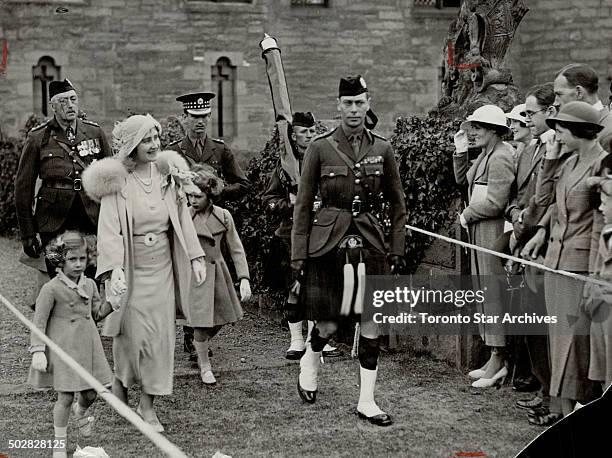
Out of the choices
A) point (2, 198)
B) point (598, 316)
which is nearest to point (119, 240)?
point (598, 316)

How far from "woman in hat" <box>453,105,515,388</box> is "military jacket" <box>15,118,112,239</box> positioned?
1.45m

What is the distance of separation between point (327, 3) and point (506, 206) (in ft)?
29.8

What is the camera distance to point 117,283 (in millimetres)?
3182

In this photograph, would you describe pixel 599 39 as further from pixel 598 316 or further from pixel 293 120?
pixel 598 316

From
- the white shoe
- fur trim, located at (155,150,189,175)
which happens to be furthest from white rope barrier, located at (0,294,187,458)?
the white shoe

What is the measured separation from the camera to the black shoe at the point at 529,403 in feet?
10.6

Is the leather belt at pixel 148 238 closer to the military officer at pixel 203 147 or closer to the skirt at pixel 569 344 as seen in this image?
the military officer at pixel 203 147

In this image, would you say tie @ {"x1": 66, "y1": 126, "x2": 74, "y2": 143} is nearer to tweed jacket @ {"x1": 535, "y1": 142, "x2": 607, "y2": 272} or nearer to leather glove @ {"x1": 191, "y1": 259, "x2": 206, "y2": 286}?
Answer: leather glove @ {"x1": 191, "y1": 259, "x2": 206, "y2": 286}

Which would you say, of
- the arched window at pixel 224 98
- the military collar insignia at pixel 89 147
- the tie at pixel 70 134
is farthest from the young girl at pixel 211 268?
the arched window at pixel 224 98

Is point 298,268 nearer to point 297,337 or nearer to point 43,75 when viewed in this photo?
point 297,337

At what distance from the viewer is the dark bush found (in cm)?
421

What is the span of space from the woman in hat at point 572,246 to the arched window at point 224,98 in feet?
30.7

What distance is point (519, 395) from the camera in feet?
11.7

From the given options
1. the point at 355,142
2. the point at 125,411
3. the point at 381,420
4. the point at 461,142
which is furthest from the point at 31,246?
the point at 125,411
